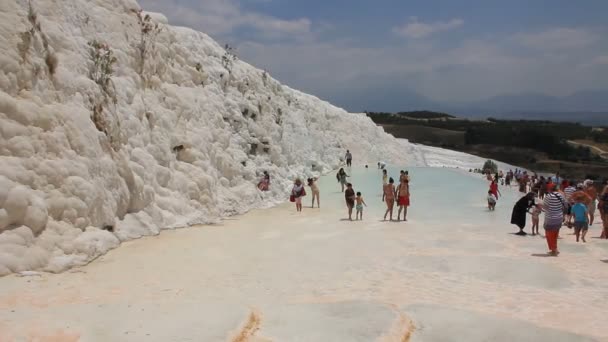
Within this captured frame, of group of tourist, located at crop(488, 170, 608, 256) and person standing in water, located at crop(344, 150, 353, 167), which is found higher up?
person standing in water, located at crop(344, 150, 353, 167)

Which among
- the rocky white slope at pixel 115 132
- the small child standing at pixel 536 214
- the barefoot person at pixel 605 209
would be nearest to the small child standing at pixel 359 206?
the rocky white slope at pixel 115 132

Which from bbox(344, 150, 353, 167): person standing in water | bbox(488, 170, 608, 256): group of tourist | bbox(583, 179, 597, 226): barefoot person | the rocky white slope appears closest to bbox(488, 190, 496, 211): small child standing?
bbox(488, 170, 608, 256): group of tourist

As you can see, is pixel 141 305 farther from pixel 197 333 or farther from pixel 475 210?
pixel 475 210

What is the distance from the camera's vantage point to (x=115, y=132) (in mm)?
12547

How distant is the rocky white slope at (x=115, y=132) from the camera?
9.28 m

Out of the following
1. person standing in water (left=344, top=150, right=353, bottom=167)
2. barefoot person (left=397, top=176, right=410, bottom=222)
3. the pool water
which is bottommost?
the pool water

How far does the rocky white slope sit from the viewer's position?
9281 mm

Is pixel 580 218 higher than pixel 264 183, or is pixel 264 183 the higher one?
pixel 264 183

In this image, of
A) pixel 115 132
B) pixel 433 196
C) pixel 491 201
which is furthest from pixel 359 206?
pixel 115 132

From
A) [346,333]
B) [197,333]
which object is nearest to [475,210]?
[346,333]

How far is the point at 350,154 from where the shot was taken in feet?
104

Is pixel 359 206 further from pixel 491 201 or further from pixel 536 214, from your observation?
pixel 491 201

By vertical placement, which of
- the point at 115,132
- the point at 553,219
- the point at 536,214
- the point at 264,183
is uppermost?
the point at 115,132

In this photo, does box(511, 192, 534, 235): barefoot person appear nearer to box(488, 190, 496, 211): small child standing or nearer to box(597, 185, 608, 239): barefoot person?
box(597, 185, 608, 239): barefoot person
